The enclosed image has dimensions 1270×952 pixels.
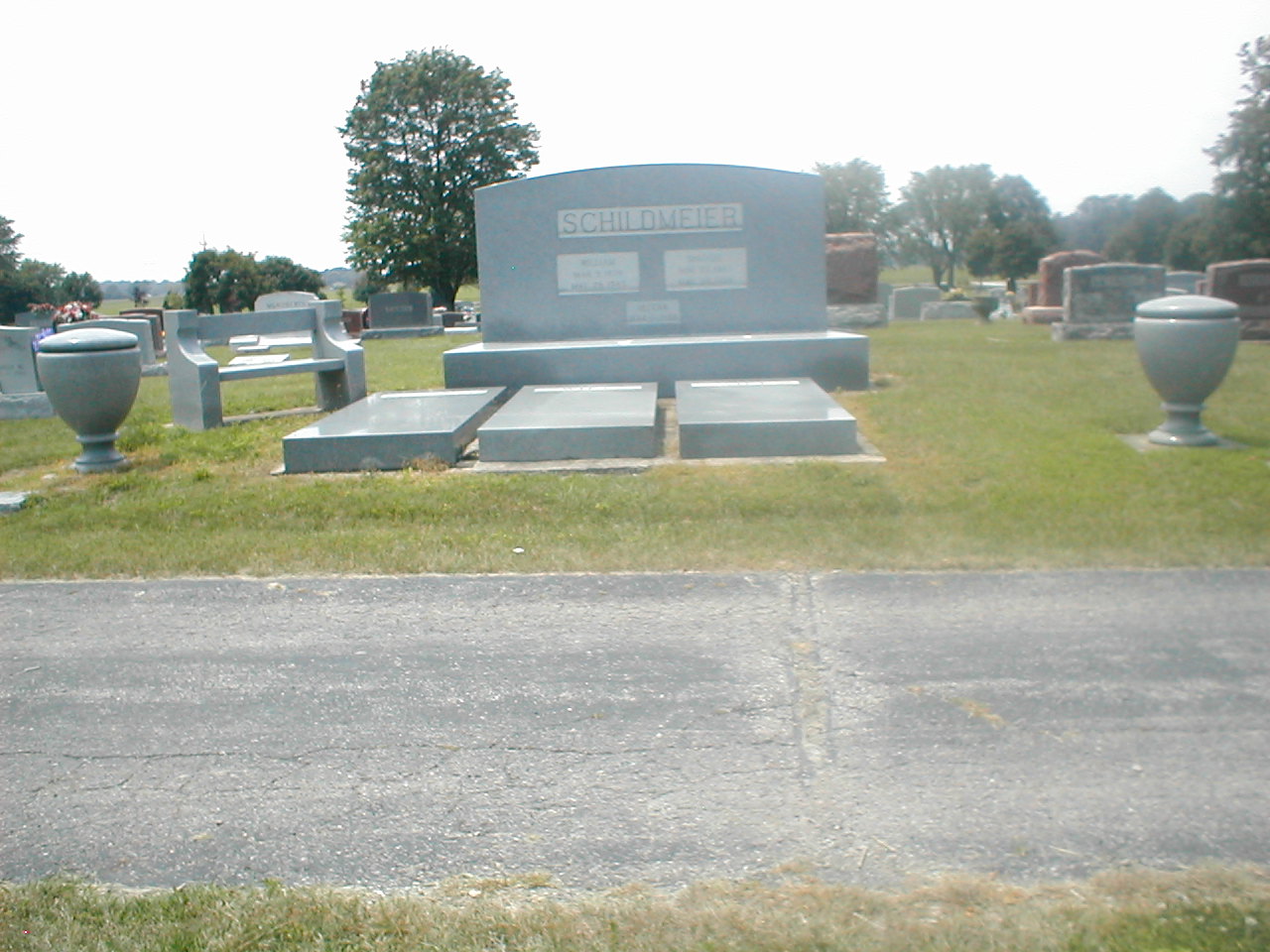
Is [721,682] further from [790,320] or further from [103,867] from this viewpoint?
[790,320]

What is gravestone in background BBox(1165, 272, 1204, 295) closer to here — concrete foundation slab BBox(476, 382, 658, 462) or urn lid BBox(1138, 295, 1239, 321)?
urn lid BBox(1138, 295, 1239, 321)

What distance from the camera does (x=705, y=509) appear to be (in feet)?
23.7

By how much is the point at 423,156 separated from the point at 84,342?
42.3 meters

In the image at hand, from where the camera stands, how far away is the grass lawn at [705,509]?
20.4 ft

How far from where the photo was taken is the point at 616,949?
9.18 ft

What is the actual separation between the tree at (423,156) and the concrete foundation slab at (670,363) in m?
36.6

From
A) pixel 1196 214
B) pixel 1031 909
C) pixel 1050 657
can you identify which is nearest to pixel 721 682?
pixel 1050 657

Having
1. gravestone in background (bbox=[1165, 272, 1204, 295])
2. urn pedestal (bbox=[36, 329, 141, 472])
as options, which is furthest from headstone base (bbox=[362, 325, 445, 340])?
urn pedestal (bbox=[36, 329, 141, 472])

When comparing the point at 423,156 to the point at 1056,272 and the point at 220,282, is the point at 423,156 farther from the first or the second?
the point at 1056,272

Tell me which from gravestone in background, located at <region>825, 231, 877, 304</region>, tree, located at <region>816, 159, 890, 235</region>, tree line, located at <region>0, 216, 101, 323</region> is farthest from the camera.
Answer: tree, located at <region>816, 159, 890, 235</region>

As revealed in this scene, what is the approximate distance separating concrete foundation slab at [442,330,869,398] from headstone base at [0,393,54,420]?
4.89 m

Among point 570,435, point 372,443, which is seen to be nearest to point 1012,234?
point 570,435

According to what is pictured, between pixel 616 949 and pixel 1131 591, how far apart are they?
11.7ft

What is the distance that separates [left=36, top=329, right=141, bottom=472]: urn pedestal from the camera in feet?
29.8
